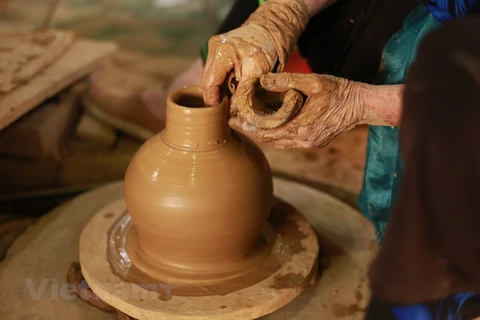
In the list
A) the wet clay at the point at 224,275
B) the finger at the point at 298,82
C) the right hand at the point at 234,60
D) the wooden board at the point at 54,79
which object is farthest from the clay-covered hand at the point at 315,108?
the wooden board at the point at 54,79

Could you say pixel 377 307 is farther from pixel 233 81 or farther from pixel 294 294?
pixel 233 81

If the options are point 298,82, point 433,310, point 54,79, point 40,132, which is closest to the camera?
point 433,310

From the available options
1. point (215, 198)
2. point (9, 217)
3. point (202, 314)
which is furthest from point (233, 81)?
point (9, 217)

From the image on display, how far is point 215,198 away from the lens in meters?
1.37

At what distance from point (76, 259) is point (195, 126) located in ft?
2.07

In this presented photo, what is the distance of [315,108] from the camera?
4.47 feet

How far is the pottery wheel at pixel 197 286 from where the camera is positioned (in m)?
1.32

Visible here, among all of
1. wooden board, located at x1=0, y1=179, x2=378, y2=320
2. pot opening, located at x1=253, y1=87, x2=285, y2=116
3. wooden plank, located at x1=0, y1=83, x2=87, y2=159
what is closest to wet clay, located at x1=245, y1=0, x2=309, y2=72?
pot opening, located at x1=253, y1=87, x2=285, y2=116

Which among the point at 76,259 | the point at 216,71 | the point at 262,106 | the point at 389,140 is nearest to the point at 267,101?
the point at 262,106

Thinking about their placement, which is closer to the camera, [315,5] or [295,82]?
[295,82]

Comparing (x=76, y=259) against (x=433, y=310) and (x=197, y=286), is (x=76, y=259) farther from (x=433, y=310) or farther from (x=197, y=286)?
(x=433, y=310)

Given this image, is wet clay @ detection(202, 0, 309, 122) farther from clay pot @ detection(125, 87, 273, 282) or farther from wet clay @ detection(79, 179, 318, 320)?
wet clay @ detection(79, 179, 318, 320)

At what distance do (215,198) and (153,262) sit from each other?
27 cm

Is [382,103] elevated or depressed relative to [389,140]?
elevated
